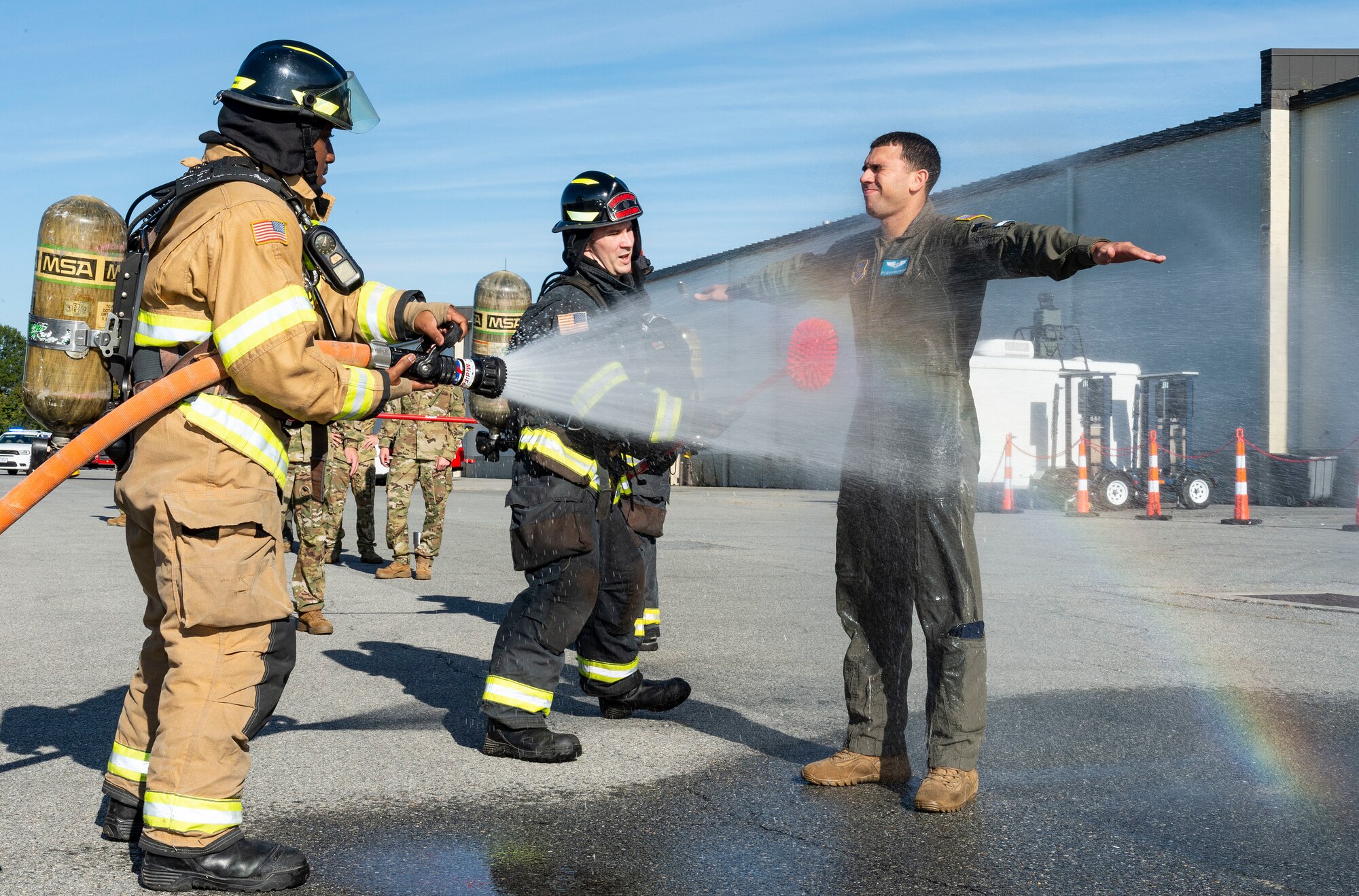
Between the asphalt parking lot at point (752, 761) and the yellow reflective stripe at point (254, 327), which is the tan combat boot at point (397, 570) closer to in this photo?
the asphalt parking lot at point (752, 761)

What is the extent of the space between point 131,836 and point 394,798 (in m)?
0.76

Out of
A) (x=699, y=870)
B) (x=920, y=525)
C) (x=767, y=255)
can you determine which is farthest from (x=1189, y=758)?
(x=767, y=255)

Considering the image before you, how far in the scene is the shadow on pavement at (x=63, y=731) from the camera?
4.47m

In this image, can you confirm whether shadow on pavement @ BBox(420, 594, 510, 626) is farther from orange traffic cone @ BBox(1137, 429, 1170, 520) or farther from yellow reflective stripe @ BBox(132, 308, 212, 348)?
orange traffic cone @ BBox(1137, 429, 1170, 520)

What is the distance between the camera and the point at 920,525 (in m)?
4.00

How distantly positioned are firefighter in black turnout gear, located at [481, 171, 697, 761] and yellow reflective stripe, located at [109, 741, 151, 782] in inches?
50.5

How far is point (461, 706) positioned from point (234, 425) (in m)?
2.40

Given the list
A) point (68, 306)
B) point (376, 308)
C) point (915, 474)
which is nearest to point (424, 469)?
point (68, 306)

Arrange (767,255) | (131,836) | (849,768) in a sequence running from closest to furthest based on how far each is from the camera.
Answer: (131,836)
(849,768)
(767,255)

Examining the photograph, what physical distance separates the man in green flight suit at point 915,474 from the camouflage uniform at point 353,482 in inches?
135

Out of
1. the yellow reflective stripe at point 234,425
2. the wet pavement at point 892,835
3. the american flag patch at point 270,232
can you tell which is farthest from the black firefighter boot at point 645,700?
the american flag patch at point 270,232

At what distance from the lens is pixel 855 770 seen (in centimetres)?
414

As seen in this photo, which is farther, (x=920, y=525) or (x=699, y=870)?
(x=920, y=525)

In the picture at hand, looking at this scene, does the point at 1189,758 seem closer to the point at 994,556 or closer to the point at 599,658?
the point at 599,658
